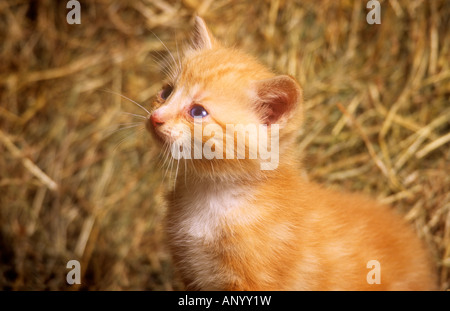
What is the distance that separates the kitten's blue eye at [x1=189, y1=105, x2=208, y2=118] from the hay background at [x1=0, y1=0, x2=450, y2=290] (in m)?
0.98

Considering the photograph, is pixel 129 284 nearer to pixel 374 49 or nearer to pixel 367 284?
pixel 367 284

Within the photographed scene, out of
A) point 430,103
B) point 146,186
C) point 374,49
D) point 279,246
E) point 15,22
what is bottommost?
point 279,246

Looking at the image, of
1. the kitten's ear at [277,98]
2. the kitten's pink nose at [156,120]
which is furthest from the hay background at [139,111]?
the kitten's ear at [277,98]

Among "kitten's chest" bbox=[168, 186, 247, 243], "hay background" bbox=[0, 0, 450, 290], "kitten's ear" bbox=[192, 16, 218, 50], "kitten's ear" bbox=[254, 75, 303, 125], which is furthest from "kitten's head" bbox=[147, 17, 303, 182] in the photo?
"hay background" bbox=[0, 0, 450, 290]

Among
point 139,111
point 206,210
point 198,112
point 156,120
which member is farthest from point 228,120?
point 139,111

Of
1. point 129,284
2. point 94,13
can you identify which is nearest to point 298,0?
point 94,13

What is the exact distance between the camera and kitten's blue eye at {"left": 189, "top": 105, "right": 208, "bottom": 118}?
178cm

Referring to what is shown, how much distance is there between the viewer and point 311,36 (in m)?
3.07

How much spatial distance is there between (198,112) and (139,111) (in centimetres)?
138

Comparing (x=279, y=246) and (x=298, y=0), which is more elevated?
(x=298, y=0)

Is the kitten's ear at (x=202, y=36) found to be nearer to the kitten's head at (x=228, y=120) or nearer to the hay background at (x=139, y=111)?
the kitten's head at (x=228, y=120)

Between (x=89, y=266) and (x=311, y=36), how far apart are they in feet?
6.29

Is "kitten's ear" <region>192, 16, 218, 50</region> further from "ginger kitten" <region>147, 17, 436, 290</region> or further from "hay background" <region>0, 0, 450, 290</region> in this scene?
"hay background" <region>0, 0, 450, 290</region>

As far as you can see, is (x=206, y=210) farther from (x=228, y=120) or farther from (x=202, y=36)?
(x=202, y=36)
